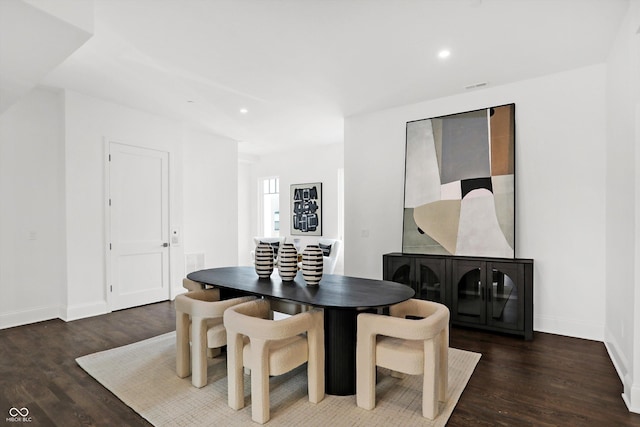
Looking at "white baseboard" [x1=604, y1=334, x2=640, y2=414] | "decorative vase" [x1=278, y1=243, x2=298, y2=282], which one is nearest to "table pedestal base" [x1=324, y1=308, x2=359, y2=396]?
"decorative vase" [x1=278, y1=243, x2=298, y2=282]

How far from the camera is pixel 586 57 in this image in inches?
127

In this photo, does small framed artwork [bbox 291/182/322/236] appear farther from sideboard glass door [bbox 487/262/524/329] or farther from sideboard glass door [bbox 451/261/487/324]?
sideboard glass door [bbox 487/262/524/329]

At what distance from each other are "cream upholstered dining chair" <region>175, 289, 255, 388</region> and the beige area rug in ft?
0.34

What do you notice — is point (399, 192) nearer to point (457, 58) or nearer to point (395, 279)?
point (395, 279)

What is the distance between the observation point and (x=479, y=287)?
3664 mm

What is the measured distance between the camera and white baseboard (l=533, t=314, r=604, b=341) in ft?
11.0

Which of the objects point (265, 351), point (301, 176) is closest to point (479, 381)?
point (265, 351)

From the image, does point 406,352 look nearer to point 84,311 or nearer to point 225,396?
point 225,396

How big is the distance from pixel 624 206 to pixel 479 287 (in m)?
1.50

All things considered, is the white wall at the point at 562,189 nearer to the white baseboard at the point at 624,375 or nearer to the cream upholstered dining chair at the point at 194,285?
the white baseboard at the point at 624,375

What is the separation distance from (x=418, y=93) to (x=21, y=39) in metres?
3.66

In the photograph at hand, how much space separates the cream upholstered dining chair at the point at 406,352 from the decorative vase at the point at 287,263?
0.87m

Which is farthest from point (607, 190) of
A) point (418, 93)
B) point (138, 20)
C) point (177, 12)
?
point (138, 20)

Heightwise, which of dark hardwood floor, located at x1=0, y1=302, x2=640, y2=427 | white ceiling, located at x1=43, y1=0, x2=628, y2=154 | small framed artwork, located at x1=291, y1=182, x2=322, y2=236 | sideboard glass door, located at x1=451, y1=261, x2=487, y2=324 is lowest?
dark hardwood floor, located at x1=0, y1=302, x2=640, y2=427
